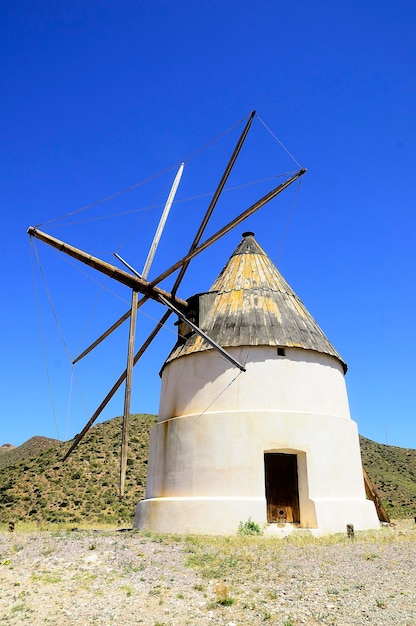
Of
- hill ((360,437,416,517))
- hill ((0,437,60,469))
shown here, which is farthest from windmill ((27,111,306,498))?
hill ((0,437,60,469))

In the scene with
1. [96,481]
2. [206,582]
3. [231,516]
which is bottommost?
[206,582]

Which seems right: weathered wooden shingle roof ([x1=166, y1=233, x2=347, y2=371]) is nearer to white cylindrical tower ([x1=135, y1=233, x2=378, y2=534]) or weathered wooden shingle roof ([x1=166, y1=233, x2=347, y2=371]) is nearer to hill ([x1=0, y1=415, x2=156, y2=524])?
white cylindrical tower ([x1=135, y1=233, x2=378, y2=534])

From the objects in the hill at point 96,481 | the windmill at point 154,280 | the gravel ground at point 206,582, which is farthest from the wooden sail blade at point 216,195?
the hill at point 96,481

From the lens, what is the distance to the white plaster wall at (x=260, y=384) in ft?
44.0

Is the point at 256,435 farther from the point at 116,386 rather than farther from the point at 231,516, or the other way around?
the point at 116,386

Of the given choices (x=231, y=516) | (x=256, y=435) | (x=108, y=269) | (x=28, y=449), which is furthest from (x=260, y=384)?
(x=28, y=449)

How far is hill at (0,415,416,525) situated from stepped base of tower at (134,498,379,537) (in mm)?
14231

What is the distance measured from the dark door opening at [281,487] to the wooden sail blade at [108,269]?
6.18 metres

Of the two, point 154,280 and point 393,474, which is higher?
point 154,280

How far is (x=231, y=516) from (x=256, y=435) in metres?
2.10

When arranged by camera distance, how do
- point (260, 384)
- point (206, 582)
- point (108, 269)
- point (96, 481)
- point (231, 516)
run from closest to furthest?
point (206, 582) < point (231, 516) < point (260, 384) < point (108, 269) < point (96, 481)

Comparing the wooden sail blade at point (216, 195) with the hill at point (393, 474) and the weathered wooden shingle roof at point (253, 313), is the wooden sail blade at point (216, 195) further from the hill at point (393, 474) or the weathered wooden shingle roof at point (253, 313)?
the hill at point (393, 474)

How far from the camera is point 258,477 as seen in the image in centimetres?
1235

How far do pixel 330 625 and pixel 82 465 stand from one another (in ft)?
106
